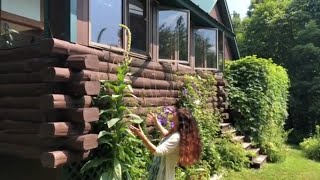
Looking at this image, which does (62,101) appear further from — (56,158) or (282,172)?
(282,172)

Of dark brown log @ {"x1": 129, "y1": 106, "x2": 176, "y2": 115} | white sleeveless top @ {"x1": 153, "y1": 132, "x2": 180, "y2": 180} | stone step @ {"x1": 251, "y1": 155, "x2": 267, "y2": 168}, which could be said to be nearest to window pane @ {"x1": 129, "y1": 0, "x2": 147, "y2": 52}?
dark brown log @ {"x1": 129, "y1": 106, "x2": 176, "y2": 115}

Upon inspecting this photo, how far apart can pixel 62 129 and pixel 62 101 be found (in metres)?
0.36

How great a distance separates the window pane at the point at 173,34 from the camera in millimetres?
9570

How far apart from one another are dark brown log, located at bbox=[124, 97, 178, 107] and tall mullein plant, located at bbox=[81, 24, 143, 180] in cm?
73

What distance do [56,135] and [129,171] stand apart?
1.41m

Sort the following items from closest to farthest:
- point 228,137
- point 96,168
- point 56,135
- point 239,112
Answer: point 56,135 → point 96,168 → point 228,137 → point 239,112

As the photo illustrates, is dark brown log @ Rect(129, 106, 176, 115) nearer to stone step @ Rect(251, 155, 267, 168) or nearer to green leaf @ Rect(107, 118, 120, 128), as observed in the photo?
green leaf @ Rect(107, 118, 120, 128)

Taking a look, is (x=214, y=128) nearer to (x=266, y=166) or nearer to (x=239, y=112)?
(x=266, y=166)

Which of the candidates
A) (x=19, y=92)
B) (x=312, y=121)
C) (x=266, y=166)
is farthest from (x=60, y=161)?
(x=312, y=121)

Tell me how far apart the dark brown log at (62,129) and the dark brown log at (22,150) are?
37cm

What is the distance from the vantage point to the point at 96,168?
5836mm

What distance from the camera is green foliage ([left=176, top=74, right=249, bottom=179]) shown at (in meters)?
9.33

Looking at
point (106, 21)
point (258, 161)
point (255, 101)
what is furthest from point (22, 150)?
point (255, 101)

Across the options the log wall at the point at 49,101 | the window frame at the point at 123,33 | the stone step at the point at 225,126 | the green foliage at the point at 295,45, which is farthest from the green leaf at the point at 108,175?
the green foliage at the point at 295,45
